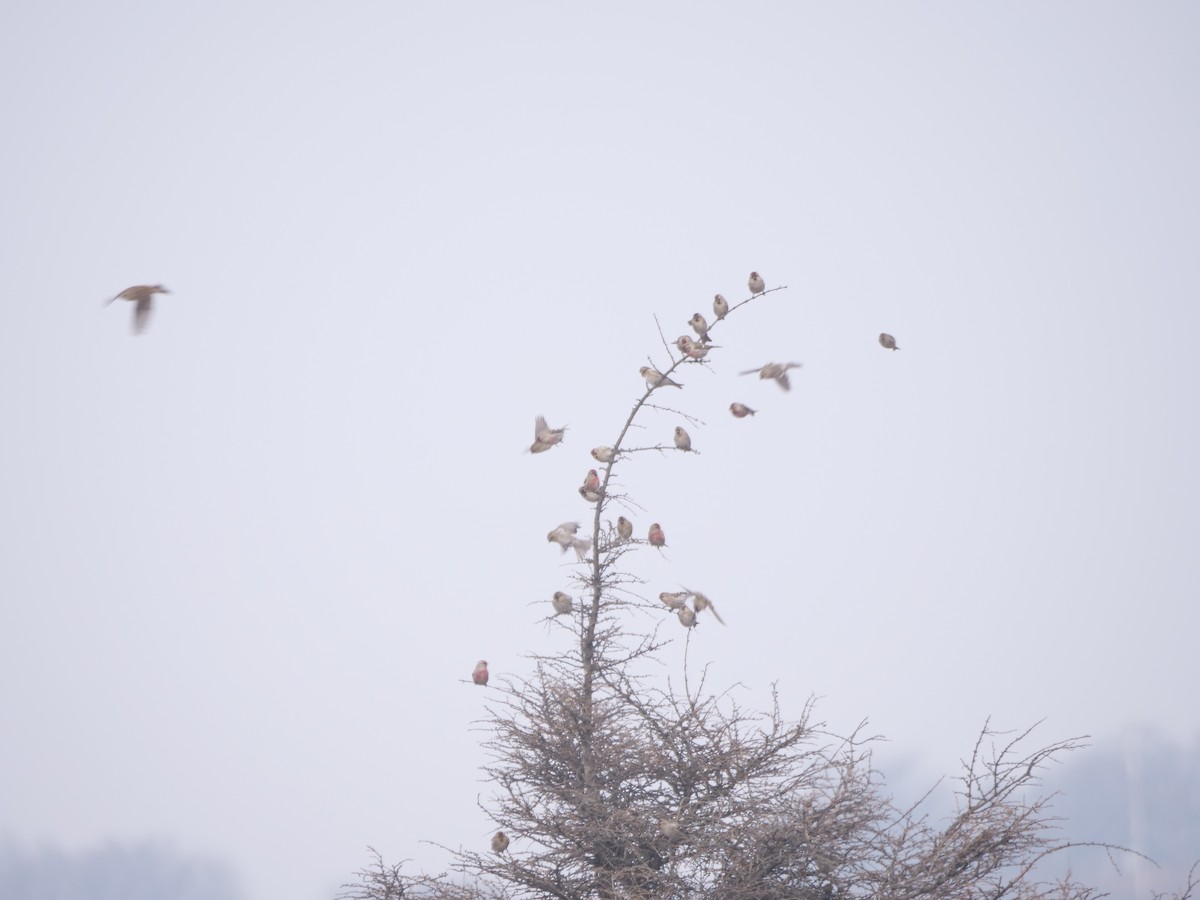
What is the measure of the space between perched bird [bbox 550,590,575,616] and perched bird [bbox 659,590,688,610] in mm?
1152

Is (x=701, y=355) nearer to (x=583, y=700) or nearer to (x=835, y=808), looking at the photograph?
(x=583, y=700)

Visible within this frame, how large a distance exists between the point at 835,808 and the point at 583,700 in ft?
9.37

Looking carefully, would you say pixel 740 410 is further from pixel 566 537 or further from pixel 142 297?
pixel 142 297

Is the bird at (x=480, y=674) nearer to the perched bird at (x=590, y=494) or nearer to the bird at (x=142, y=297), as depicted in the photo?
the perched bird at (x=590, y=494)

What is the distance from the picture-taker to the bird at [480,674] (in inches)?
527

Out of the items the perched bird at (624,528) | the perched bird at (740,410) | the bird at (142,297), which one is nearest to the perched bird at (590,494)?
the perched bird at (624,528)

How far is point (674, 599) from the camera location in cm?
1385

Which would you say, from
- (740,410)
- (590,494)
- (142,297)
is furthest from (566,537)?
(142,297)

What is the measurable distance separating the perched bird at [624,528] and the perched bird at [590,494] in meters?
0.35

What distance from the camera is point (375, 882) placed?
12789 millimetres

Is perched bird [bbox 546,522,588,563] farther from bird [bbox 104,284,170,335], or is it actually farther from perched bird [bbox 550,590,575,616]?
bird [bbox 104,284,170,335]

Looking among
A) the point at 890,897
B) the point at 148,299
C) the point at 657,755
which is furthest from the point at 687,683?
the point at 148,299

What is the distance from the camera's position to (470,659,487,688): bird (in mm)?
13375

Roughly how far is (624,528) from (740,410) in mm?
2375
